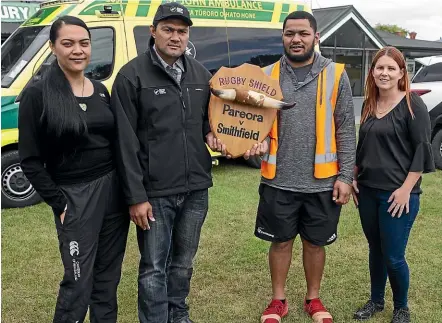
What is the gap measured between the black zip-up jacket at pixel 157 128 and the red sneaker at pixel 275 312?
1.09 metres

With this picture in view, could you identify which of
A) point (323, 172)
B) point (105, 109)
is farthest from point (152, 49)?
point (323, 172)

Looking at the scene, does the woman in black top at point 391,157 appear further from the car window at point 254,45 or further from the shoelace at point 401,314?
the car window at point 254,45

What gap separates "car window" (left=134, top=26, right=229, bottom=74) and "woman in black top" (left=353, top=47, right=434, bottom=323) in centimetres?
435

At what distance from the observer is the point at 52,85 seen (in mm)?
2303

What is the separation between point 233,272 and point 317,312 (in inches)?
37.7

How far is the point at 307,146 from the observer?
297 centimetres

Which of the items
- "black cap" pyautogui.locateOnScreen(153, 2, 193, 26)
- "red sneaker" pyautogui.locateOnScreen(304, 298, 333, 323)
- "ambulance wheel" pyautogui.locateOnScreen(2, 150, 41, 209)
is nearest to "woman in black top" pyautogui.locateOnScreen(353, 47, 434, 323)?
"red sneaker" pyautogui.locateOnScreen(304, 298, 333, 323)

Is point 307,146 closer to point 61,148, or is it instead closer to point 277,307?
point 277,307

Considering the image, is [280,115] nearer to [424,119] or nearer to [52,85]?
[424,119]

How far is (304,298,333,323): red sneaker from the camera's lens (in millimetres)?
3232

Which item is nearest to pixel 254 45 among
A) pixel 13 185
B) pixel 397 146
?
pixel 13 185

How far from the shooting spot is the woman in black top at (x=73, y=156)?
228 centimetres

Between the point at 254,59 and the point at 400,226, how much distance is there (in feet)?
17.2

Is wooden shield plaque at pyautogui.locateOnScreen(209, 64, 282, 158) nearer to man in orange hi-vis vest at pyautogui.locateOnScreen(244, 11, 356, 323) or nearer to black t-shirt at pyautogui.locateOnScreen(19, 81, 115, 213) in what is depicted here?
man in orange hi-vis vest at pyautogui.locateOnScreen(244, 11, 356, 323)
